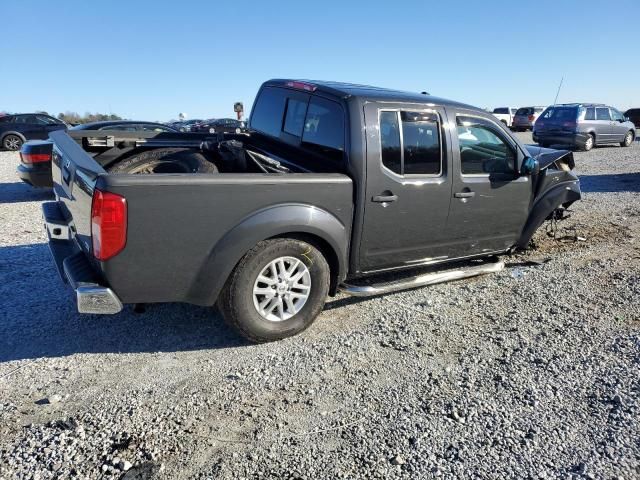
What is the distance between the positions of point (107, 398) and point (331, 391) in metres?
1.37

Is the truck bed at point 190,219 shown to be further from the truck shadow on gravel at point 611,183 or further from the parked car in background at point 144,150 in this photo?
the truck shadow on gravel at point 611,183

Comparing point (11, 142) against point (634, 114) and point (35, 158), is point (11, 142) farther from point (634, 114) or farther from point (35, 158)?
point (634, 114)

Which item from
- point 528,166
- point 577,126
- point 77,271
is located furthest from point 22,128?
point 577,126

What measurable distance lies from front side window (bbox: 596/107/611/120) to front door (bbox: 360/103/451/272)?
18632mm

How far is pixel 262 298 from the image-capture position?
11.6ft

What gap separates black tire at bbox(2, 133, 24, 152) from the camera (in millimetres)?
17984

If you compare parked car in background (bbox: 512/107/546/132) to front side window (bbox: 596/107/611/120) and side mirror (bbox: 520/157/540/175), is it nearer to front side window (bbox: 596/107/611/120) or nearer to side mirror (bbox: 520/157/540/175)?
front side window (bbox: 596/107/611/120)

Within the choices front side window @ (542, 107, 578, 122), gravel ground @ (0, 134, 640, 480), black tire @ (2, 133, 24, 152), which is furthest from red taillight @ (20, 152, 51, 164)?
front side window @ (542, 107, 578, 122)

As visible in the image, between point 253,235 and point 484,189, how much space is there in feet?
7.74

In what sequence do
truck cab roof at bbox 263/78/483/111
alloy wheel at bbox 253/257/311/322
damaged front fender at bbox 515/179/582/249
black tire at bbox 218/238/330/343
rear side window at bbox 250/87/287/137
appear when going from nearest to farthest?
black tire at bbox 218/238/330/343
alloy wheel at bbox 253/257/311/322
truck cab roof at bbox 263/78/483/111
rear side window at bbox 250/87/287/137
damaged front fender at bbox 515/179/582/249

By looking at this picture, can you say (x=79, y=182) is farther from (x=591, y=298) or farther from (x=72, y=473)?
(x=591, y=298)

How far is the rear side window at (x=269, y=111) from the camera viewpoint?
188 inches

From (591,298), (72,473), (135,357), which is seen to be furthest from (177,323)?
(591,298)

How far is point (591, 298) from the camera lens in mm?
4523
